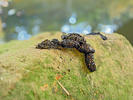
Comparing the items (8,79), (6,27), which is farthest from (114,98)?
(6,27)

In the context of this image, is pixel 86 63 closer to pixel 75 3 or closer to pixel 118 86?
pixel 118 86

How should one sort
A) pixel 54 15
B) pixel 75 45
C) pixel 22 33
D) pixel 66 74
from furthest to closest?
pixel 54 15
pixel 22 33
pixel 75 45
pixel 66 74

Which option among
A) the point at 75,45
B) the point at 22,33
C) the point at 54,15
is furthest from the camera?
the point at 54,15

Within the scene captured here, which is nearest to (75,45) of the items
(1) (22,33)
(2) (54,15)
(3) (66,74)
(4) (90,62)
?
(4) (90,62)

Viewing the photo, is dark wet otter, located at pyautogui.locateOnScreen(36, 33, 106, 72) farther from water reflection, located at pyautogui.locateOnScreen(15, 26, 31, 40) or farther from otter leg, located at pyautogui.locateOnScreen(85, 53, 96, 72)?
water reflection, located at pyautogui.locateOnScreen(15, 26, 31, 40)

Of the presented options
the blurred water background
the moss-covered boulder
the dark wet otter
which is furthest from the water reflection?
the dark wet otter

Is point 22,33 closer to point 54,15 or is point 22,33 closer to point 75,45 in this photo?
point 54,15
